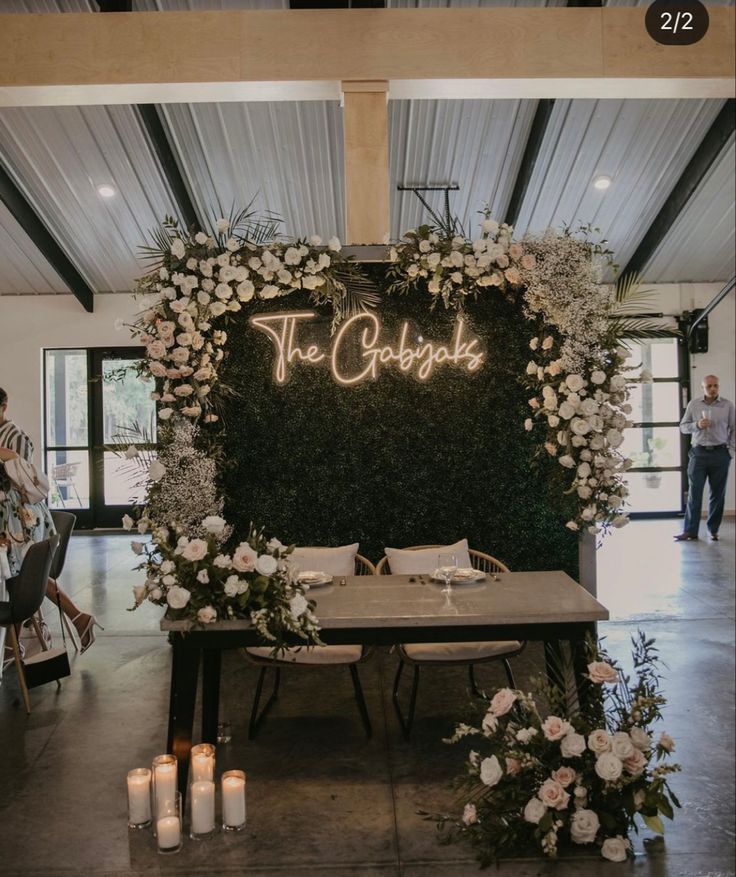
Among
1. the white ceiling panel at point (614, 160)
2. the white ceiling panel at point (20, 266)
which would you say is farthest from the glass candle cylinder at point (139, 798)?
the white ceiling panel at point (20, 266)

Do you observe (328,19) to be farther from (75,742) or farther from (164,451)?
(75,742)

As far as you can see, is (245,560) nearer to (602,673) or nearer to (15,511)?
(602,673)

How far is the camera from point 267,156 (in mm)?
7555

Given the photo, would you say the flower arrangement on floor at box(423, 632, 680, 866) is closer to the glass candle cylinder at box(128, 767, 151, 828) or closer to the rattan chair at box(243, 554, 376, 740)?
the rattan chair at box(243, 554, 376, 740)

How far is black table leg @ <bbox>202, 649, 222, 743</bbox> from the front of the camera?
3714 millimetres

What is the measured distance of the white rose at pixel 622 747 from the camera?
2766 mm

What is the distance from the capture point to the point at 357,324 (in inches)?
186

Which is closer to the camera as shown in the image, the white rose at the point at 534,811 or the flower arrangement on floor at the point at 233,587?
the white rose at the point at 534,811

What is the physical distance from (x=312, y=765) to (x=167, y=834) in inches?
33.4

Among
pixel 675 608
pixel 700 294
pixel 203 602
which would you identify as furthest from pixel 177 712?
pixel 700 294

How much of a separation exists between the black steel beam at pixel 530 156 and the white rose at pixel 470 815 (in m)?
5.85

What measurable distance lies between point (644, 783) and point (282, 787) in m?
1.45

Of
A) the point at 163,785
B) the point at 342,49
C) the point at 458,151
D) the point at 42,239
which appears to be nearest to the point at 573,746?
the point at 163,785

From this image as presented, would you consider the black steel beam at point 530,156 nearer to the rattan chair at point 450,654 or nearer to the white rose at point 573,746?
the rattan chair at point 450,654
